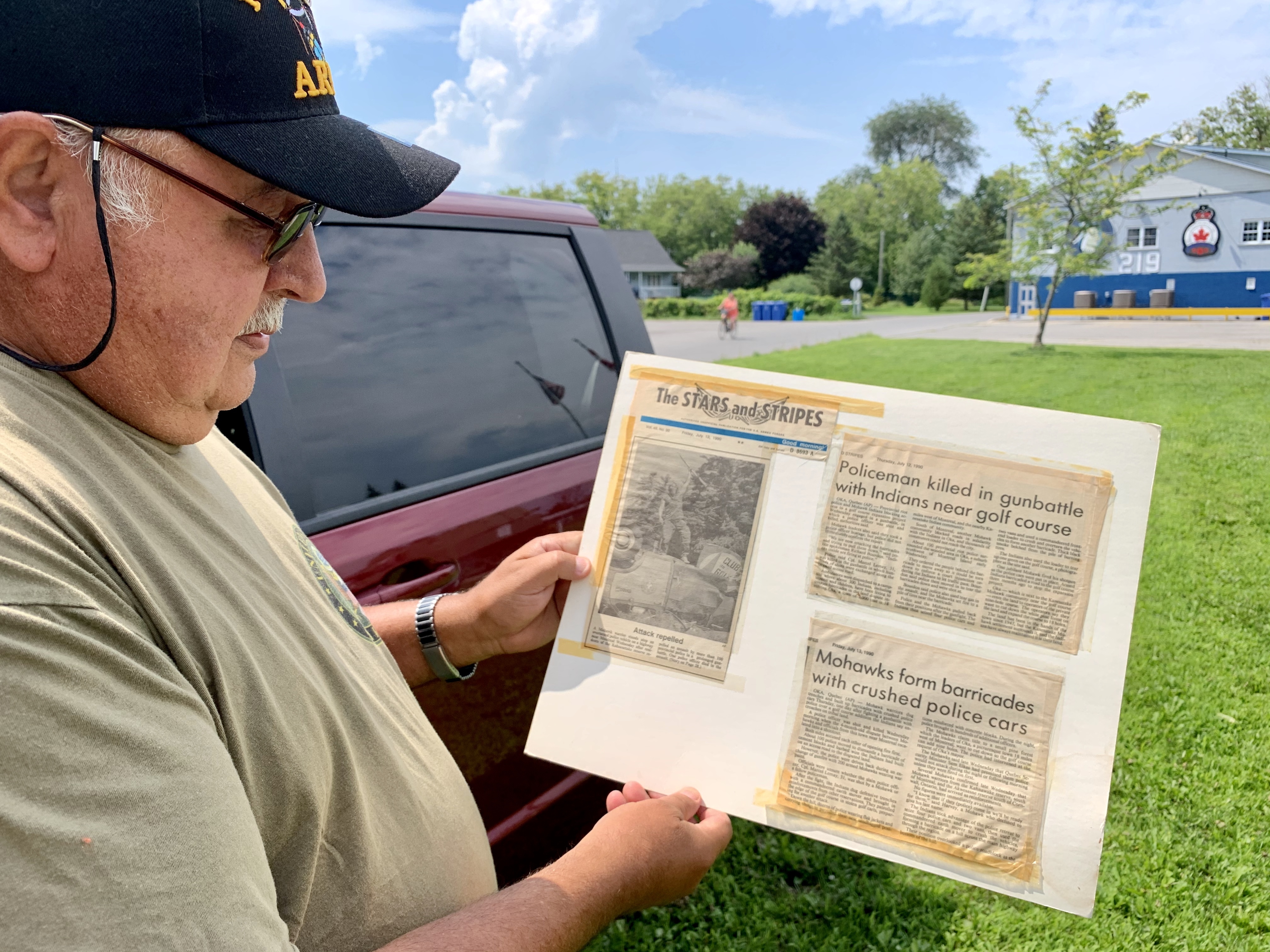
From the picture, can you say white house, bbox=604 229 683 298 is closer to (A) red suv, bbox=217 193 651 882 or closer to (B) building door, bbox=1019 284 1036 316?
(B) building door, bbox=1019 284 1036 316

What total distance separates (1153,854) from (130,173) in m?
3.05

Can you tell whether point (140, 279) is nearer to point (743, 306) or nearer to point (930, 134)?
point (743, 306)

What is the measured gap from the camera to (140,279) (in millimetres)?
837

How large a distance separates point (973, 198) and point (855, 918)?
199 feet

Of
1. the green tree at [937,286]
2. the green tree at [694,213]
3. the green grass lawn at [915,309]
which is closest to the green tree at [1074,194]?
the green grass lawn at [915,309]

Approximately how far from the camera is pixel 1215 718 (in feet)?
10.6

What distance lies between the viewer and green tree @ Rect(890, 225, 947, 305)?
180 ft

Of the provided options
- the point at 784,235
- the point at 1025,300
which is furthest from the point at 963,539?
the point at 784,235

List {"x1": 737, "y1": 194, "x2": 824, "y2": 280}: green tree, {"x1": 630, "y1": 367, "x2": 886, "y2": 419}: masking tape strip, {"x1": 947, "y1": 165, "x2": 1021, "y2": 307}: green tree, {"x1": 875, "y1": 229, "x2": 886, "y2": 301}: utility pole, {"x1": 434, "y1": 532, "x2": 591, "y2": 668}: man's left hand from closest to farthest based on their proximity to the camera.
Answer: {"x1": 630, "y1": 367, "x2": 886, "y2": 419}: masking tape strip → {"x1": 434, "y1": 532, "x2": 591, "y2": 668}: man's left hand → {"x1": 947, "y1": 165, "x2": 1021, "y2": 307}: green tree → {"x1": 875, "y1": 229, "x2": 886, "y2": 301}: utility pole → {"x1": 737, "y1": 194, "x2": 824, "y2": 280}: green tree

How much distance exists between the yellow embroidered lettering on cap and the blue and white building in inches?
1214

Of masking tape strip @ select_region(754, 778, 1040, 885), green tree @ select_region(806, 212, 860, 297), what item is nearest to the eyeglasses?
masking tape strip @ select_region(754, 778, 1040, 885)

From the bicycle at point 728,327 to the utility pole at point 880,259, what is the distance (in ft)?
103

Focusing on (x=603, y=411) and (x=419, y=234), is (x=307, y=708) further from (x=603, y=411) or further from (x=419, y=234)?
(x=603, y=411)

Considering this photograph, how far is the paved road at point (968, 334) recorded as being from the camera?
19.6 m
